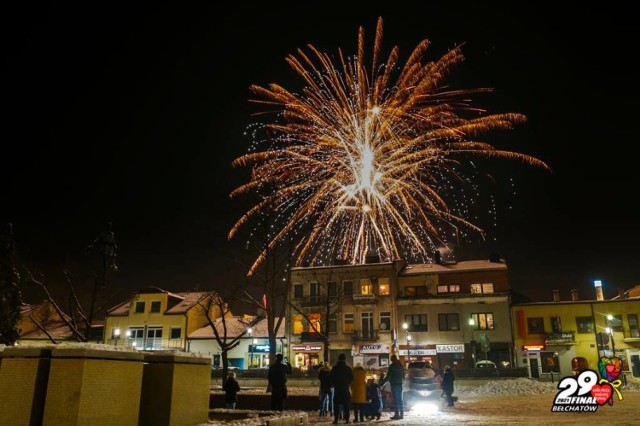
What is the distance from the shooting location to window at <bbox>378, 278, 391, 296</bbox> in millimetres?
52688

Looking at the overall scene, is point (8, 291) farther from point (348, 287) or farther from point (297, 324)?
point (348, 287)

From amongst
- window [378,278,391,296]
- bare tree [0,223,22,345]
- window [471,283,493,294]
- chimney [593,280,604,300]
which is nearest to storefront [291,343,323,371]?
window [378,278,391,296]

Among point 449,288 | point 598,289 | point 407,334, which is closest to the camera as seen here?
point 407,334

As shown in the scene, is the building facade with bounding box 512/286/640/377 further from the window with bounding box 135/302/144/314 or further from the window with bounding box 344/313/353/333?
the window with bounding box 135/302/144/314

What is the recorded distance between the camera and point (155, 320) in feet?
189

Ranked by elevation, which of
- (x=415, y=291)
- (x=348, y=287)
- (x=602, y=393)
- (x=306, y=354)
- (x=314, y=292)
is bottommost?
(x=602, y=393)

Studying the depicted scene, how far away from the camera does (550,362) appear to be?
48594 mm

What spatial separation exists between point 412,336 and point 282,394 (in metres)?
37.5

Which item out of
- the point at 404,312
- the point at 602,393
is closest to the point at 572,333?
the point at 404,312

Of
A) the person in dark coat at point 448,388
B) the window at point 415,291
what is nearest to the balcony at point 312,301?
the window at point 415,291

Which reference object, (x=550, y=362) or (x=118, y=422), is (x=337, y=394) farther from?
(x=550, y=362)

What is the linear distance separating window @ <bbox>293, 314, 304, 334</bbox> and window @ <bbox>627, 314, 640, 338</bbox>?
3041cm

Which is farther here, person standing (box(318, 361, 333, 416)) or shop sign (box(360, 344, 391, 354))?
shop sign (box(360, 344, 391, 354))

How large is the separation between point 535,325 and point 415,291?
11296 millimetres
